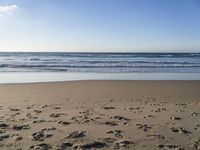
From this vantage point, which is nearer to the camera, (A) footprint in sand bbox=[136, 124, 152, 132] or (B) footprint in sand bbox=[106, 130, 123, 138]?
(B) footprint in sand bbox=[106, 130, 123, 138]

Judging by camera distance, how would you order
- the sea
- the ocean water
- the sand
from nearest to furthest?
the sand < the sea < the ocean water

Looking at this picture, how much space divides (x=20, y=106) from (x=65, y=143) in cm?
320

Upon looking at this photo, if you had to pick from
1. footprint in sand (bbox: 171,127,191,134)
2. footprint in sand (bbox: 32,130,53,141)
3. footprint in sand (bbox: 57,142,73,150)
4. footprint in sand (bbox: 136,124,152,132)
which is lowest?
footprint in sand (bbox: 32,130,53,141)

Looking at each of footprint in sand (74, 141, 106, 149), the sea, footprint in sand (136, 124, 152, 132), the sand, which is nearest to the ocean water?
the sea

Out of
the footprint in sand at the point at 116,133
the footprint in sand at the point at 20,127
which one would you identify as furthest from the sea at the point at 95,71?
the footprint in sand at the point at 116,133

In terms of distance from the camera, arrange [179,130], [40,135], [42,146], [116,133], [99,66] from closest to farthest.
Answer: [42,146] < [40,135] < [116,133] < [179,130] < [99,66]

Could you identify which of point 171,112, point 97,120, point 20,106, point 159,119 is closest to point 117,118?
point 97,120

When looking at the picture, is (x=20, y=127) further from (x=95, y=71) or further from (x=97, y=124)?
(x=95, y=71)

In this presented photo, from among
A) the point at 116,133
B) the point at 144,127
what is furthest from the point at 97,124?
the point at 144,127

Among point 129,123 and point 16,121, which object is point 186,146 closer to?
point 129,123

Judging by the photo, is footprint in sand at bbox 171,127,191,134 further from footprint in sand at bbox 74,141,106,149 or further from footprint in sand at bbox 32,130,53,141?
footprint in sand at bbox 32,130,53,141

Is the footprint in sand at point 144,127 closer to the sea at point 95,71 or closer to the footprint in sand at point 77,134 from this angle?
the footprint in sand at point 77,134

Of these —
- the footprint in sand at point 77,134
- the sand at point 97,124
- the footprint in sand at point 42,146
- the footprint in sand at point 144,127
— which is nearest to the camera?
the footprint in sand at point 42,146

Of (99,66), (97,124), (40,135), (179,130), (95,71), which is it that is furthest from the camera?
(99,66)
